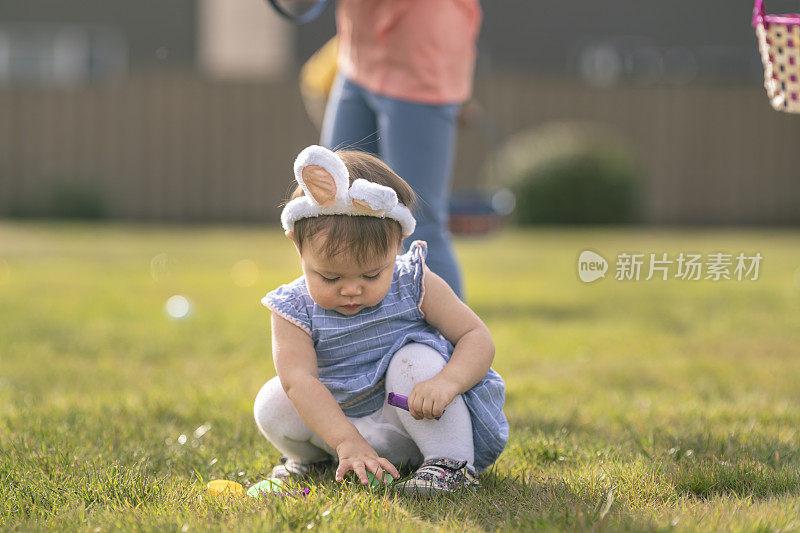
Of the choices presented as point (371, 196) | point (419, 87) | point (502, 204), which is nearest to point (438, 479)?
point (371, 196)

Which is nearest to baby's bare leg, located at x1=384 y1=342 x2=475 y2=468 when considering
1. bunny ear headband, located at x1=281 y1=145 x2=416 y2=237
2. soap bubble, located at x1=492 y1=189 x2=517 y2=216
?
bunny ear headband, located at x1=281 y1=145 x2=416 y2=237

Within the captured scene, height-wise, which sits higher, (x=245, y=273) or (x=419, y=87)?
(x=419, y=87)

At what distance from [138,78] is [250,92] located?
1.49 meters

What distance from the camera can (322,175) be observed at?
77.5 inches

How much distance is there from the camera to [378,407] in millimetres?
2258

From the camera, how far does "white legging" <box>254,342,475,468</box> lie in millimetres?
2139

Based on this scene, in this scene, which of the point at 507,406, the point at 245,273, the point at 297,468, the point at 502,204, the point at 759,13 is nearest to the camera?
the point at 297,468

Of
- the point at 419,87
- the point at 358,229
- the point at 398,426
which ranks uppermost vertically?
the point at 419,87

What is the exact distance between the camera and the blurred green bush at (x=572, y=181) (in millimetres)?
11781

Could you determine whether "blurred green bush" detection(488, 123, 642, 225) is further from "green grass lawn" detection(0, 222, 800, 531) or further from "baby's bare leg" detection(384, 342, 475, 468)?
"baby's bare leg" detection(384, 342, 475, 468)

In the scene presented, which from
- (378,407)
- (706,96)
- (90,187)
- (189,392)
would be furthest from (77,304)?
(706,96)

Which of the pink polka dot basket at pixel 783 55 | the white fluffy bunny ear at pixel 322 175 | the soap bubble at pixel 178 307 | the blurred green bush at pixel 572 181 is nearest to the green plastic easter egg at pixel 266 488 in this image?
the white fluffy bunny ear at pixel 322 175

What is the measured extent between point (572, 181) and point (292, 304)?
992cm

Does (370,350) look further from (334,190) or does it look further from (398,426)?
(334,190)
